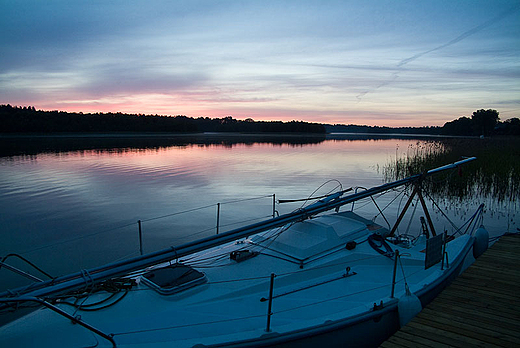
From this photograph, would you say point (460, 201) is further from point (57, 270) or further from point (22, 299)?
point (22, 299)

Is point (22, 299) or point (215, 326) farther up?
point (22, 299)

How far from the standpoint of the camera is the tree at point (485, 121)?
7175 centimetres

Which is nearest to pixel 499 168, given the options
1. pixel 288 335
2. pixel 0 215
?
pixel 288 335

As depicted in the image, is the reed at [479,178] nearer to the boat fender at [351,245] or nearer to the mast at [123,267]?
the boat fender at [351,245]

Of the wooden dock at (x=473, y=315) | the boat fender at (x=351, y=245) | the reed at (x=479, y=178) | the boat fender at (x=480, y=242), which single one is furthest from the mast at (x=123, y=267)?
the reed at (x=479, y=178)

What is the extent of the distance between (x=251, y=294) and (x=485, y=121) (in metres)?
83.1

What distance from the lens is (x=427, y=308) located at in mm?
5320

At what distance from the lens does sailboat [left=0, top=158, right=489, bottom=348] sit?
4145mm

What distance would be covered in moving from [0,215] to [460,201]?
18042 millimetres

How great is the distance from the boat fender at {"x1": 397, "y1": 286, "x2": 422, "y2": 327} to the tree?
78132 millimetres

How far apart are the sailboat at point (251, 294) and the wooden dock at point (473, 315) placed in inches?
14.5

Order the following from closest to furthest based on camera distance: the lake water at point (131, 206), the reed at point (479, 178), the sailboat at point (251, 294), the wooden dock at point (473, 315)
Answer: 1. the sailboat at point (251, 294)
2. the wooden dock at point (473, 315)
3. the lake water at point (131, 206)
4. the reed at point (479, 178)

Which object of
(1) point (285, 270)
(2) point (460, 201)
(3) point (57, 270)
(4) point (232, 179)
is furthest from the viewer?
(4) point (232, 179)

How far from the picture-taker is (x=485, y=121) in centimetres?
7262
